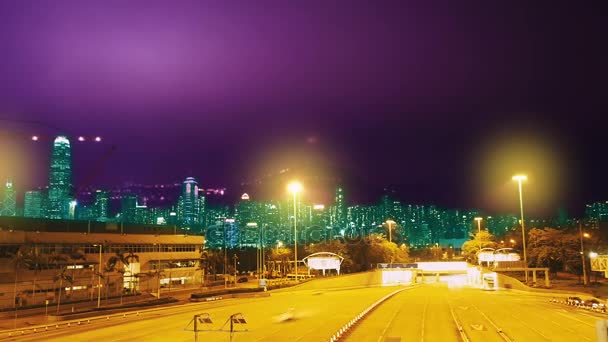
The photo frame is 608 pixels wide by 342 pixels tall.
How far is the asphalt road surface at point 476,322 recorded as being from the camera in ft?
92.6

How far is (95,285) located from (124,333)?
96.7 feet

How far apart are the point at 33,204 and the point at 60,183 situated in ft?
35.4

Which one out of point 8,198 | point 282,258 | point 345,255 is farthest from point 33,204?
point 345,255

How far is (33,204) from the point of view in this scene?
173750 mm

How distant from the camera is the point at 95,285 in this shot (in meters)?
56.5

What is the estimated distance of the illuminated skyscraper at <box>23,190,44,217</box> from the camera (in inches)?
6791

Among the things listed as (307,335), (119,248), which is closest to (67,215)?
(119,248)

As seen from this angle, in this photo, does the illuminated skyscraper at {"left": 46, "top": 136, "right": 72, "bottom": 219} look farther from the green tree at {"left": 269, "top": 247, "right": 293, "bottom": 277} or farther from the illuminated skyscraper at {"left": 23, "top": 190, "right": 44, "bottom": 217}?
the green tree at {"left": 269, "top": 247, "right": 293, "bottom": 277}

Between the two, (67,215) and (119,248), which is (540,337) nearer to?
(119,248)

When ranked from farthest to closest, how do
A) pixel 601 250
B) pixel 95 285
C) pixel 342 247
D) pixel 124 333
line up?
pixel 342 247, pixel 601 250, pixel 95 285, pixel 124 333

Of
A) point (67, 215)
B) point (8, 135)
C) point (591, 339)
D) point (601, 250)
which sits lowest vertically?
point (591, 339)

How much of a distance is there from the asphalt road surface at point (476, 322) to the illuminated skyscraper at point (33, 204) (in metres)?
155

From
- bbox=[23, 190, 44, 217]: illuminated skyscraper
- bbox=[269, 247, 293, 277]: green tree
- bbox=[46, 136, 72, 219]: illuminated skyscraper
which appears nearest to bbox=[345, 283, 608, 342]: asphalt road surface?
bbox=[269, 247, 293, 277]: green tree

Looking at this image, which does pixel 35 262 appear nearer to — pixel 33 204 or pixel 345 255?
pixel 345 255
